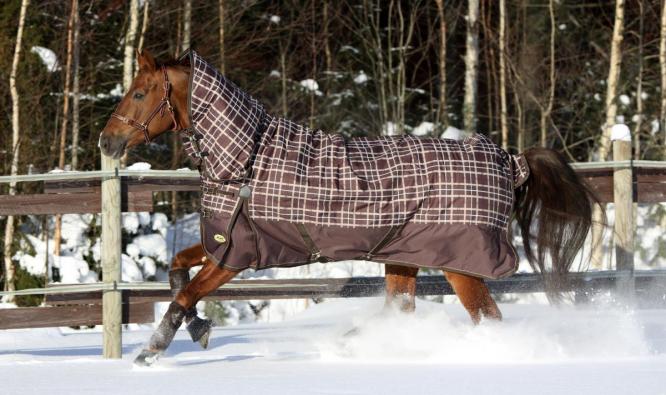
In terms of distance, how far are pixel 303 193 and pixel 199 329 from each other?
817mm

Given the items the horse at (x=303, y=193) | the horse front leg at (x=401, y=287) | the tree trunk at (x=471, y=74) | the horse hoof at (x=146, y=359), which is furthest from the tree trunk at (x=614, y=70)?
the horse hoof at (x=146, y=359)

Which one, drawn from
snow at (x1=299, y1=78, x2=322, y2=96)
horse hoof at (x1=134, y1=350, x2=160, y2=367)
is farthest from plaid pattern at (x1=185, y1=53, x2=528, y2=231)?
snow at (x1=299, y1=78, x2=322, y2=96)

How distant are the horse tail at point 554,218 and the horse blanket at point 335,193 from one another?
0.20 m

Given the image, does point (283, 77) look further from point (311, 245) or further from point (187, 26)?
point (311, 245)

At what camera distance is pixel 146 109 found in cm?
507

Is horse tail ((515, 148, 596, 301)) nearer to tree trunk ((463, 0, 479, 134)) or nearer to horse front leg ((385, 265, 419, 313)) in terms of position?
horse front leg ((385, 265, 419, 313))

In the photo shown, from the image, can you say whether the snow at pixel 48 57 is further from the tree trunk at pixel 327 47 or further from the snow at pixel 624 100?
the snow at pixel 624 100

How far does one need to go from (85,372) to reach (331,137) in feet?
5.24

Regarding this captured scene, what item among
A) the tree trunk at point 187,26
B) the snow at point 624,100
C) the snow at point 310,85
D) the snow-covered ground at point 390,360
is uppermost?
the tree trunk at point 187,26

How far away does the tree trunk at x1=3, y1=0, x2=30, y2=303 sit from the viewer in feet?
34.0

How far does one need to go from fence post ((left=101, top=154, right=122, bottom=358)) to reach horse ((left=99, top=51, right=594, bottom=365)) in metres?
0.73

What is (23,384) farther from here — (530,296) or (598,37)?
(598,37)

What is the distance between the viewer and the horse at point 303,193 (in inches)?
197

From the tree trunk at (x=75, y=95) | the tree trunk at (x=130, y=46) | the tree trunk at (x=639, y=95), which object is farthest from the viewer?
the tree trunk at (x=639, y=95)
